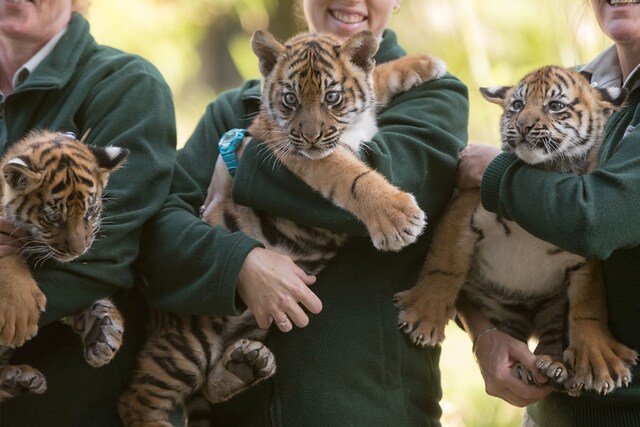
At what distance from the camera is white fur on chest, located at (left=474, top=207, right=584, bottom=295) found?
2.62 metres

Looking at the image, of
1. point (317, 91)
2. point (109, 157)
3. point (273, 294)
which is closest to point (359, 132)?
point (317, 91)

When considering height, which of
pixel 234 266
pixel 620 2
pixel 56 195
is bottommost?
pixel 234 266

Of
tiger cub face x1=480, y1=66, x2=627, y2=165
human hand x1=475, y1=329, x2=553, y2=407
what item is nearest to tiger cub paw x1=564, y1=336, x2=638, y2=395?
human hand x1=475, y1=329, x2=553, y2=407

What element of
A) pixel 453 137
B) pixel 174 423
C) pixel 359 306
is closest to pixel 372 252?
pixel 359 306

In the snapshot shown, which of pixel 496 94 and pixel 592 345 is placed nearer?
pixel 592 345

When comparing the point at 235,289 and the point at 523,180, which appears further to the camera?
the point at 235,289

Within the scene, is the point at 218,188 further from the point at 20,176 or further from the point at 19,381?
the point at 19,381

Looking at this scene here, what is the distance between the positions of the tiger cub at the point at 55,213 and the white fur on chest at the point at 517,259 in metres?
1.08

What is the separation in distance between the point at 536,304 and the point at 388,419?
58 cm

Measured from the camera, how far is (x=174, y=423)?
2768 millimetres

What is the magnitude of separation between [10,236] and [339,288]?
3.07ft

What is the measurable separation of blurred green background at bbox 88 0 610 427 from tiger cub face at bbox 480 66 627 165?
1.83 ft

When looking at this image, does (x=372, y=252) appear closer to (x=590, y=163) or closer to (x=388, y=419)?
(x=388, y=419)

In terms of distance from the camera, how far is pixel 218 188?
2.87 meters
